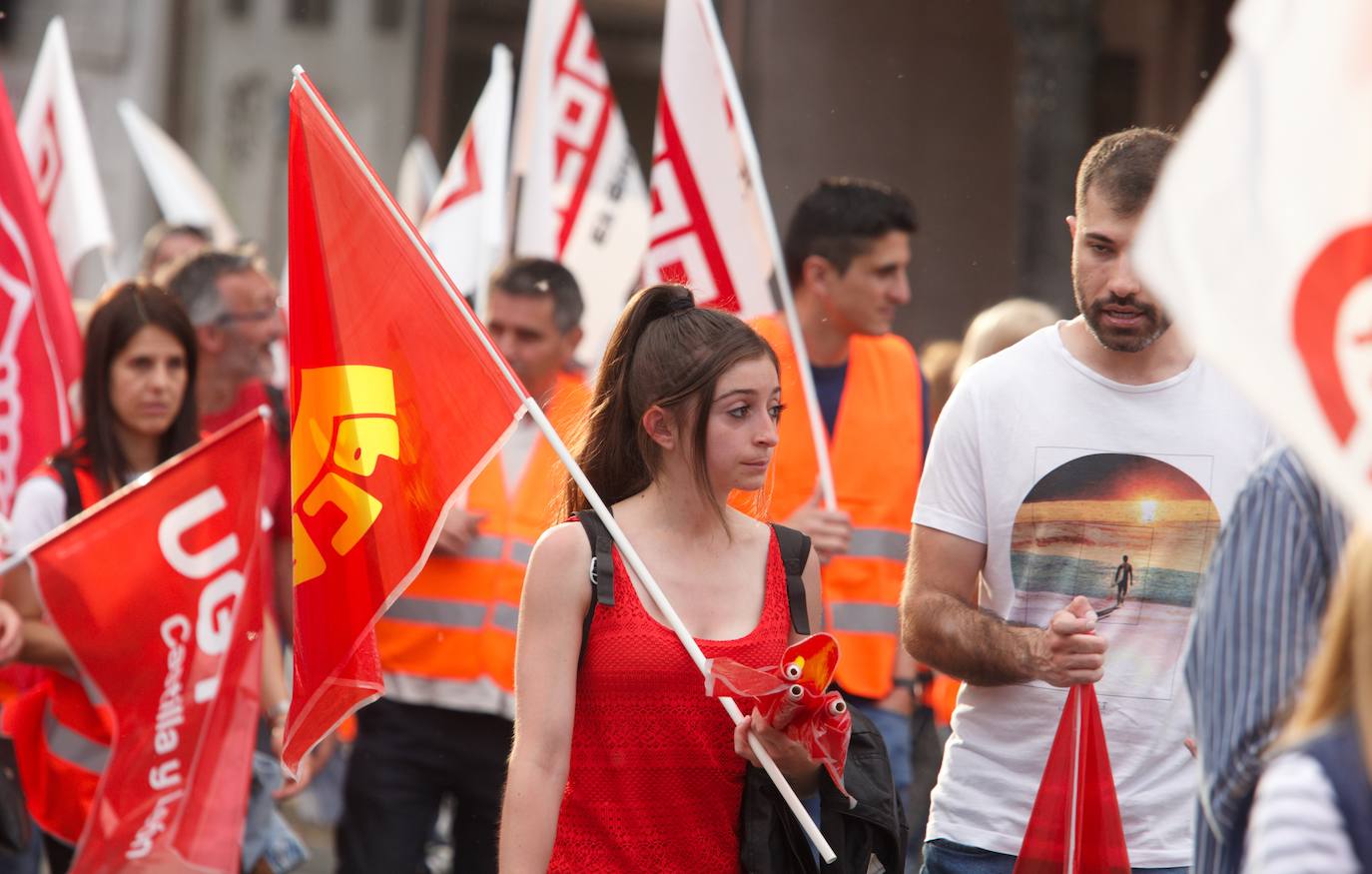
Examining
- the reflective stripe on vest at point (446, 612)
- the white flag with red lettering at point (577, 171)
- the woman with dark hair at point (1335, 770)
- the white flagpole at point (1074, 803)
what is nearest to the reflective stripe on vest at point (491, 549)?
the reflective stripe on vest at point (446, 612)

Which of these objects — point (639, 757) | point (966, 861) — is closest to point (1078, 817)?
point (966, 861)

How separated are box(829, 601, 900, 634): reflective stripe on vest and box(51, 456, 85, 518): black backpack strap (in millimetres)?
2059

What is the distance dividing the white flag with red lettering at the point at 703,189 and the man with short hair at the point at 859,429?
0.20 m

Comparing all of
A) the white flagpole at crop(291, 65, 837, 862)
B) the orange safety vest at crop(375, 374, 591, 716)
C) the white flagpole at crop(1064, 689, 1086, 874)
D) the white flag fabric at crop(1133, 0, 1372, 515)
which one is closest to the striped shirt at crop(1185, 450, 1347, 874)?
the white flag fabric at crop(1133, 0, 1372, 515)

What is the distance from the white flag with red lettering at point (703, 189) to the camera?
19.3 ft

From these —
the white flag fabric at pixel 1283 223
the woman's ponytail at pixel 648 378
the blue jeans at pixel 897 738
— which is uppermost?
the white flag fabric at pixel 1283 223

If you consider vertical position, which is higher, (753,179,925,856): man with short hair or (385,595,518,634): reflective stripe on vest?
(753,179,925,856): man with short hair

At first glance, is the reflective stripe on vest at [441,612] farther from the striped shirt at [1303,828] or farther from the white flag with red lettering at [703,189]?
the striped shirt at [1303,828]

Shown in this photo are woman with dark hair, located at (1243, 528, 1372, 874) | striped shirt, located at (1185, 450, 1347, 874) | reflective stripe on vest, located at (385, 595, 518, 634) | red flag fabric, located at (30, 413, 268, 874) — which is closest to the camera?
woman with dark hair, located at (1243, 528, 1372, 874)

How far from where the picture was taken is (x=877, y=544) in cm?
588

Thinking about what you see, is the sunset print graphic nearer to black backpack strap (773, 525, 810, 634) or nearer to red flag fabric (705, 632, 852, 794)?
black backpack strap (773, 525, 810, 634)

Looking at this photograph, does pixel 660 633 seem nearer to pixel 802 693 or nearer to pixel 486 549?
pixel 802 693

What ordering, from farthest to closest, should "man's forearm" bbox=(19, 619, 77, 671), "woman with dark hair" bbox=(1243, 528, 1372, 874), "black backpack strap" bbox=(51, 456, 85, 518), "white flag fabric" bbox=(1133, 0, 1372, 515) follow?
"black backpack strap" bbox=(51, 456, 85, 518) < "man's forearm" bbox=(19, 619, 77, 671) < "white flag fabric" bbox=(1133, 0, 1372, 515) < "woman with dark hair" bbox=(1243, 528, 1372, 874)

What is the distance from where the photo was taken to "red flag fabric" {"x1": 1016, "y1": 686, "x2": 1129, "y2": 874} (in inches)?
145
